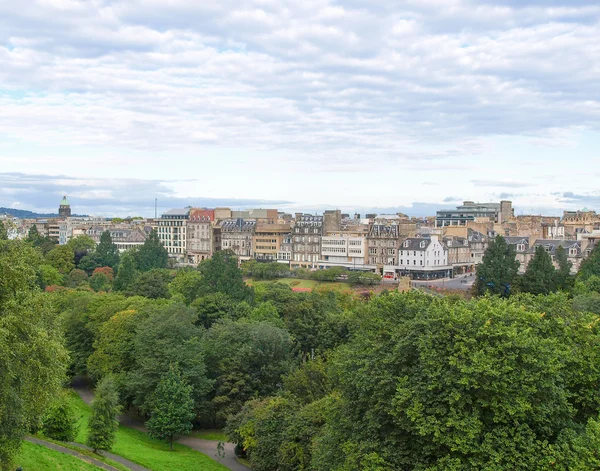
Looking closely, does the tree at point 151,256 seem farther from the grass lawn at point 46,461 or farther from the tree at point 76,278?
the grass lawn at point 46,461

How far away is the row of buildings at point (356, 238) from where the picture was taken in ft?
419

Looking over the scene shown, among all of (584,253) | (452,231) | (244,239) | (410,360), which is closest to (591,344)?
(410,360)

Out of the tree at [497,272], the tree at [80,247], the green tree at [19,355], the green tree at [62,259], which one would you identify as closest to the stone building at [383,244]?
the tree at [497,272]

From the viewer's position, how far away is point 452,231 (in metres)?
144

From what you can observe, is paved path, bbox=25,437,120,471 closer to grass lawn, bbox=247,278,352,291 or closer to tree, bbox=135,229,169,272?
grass lawn, bbox=247,278,352,291

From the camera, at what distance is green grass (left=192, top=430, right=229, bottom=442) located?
49.9 meters

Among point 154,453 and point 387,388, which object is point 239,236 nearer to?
point 154,453

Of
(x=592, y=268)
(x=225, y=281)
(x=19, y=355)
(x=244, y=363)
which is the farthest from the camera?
(x=592, y=268)

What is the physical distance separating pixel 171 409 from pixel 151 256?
3241 inches

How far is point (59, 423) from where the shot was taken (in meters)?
38.5

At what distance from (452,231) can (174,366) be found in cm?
10444

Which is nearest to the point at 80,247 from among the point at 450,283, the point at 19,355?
the point at 450,283

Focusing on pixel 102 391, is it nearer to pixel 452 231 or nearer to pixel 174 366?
pixel 174 366

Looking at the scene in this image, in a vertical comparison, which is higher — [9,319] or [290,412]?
[9,319]
